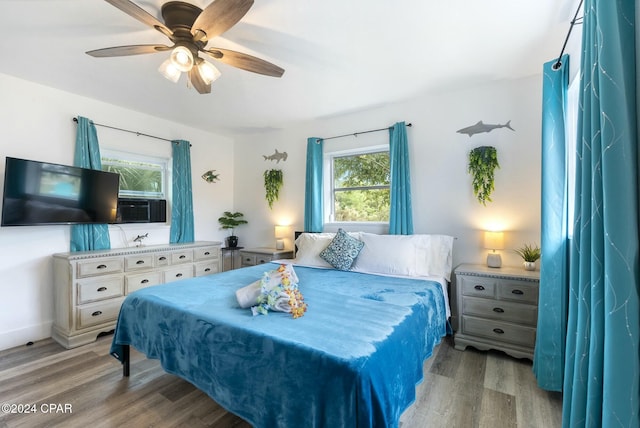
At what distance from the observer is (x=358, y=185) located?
4.09 meters

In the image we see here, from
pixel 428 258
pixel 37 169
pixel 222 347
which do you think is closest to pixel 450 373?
pixel 428 258

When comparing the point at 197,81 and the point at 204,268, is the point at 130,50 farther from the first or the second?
the point at 204,268

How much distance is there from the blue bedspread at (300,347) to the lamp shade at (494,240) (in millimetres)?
1019

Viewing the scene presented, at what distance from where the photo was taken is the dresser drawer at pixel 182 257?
375cm

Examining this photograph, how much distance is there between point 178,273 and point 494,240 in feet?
12.3

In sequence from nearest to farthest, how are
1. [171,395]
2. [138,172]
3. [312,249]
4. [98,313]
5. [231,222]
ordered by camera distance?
[171,395]
[98,313]
[312,249]
[138,172]
[231,222]

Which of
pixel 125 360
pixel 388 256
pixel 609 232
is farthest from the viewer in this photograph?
pixel 388 256

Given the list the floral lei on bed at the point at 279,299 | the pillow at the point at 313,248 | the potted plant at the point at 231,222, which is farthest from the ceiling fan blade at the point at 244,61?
the potted plant at the point at 231,222

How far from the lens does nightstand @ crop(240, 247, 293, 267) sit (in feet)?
13.3

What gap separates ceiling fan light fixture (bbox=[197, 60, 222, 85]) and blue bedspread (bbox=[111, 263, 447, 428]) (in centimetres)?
164

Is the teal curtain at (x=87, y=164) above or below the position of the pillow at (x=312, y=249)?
above

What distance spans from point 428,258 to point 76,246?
3.88 metres

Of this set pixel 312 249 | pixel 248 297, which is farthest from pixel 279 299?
pixel 312 249

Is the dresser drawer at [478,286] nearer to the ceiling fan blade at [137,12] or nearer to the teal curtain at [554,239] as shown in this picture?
the teal curtain at [554,239]
